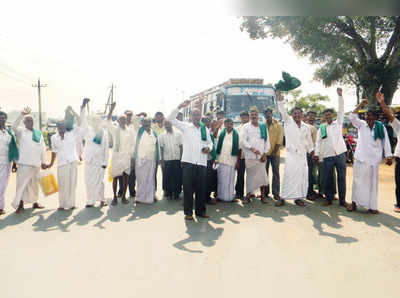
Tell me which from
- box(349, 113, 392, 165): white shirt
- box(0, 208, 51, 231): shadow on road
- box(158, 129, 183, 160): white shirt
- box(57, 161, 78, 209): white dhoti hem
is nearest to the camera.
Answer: box(0, 208, 51, 231): shadow on road

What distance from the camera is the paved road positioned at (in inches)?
108

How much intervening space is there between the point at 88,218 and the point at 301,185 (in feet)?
12.5

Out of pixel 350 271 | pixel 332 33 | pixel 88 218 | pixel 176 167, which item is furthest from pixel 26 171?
pixel 332 33

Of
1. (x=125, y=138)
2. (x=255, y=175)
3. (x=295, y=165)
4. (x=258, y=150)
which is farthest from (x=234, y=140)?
(x=125, y=138)

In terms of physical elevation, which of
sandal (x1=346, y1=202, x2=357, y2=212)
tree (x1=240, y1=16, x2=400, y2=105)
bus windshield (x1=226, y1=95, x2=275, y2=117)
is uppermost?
tree (x1=240, y1=16, x2=400, y2=105)

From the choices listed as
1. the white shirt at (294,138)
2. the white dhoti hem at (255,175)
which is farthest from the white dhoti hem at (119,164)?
the white shirt at (294,138)

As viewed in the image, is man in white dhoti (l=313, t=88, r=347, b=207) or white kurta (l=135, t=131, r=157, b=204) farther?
white kurta (l=135, t=131, r=157, b=204)

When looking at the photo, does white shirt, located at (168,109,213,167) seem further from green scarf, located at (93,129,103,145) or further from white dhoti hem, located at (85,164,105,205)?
white dhoti hem, located at (85,164,105,205)

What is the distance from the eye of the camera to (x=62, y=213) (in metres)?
5.34

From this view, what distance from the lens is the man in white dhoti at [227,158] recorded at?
20.2 ft

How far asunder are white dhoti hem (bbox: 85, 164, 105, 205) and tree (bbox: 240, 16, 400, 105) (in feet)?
47.9

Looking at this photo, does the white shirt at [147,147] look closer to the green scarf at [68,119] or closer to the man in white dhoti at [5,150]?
the green scarf at [68,119]

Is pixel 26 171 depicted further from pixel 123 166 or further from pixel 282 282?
pixel 282 282

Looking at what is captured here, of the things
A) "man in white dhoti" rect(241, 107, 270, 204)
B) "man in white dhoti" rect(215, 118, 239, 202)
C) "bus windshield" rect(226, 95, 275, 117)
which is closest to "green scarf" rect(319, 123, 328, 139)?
"man in white dhoti" rect(241, 107, 270, 204)
